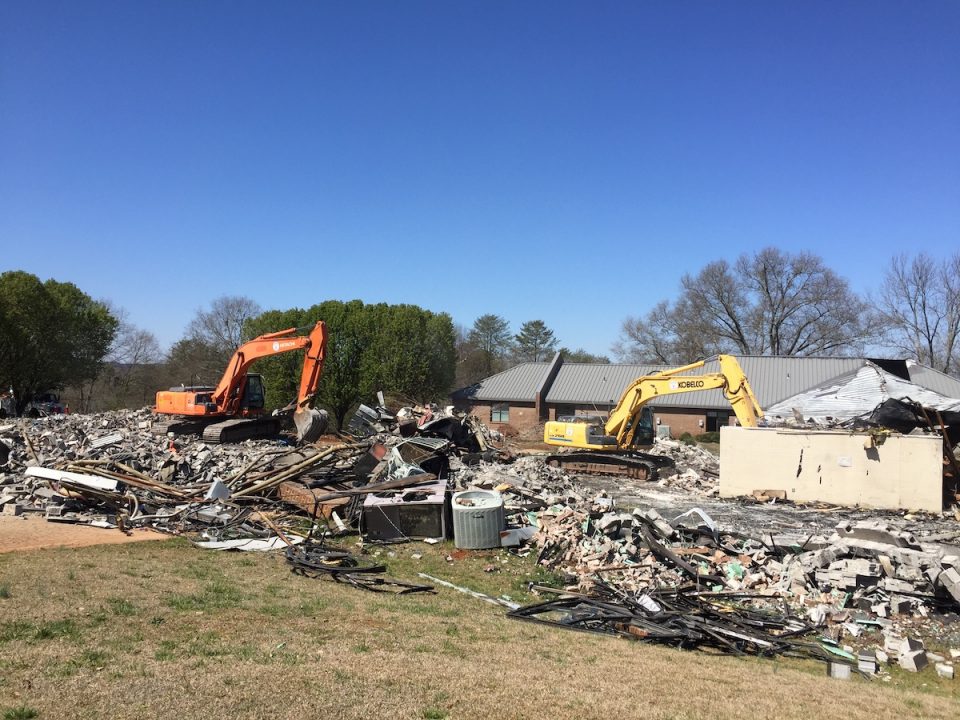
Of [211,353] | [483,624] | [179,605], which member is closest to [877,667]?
[483,624]

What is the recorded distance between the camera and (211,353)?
174 ft

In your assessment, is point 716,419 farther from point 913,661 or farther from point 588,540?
point 913,661

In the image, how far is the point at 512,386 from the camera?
43.2 m

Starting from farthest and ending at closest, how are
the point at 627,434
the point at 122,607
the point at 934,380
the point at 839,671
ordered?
1. the point at 934,380
2. the point at 627,434
3. the point at 122,607
4. the point at 839,671

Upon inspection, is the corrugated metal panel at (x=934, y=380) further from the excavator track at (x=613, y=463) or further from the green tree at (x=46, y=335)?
the green tree at (x=46, y=335)

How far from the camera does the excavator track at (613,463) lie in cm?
2188

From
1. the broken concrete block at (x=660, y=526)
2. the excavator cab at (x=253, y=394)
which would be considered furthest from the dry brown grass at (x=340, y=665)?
the excavator cab at (x=253, y=394)

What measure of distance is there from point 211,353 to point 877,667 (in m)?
52.0

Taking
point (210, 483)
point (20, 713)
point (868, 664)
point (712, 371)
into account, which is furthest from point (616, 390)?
point (20, 713)

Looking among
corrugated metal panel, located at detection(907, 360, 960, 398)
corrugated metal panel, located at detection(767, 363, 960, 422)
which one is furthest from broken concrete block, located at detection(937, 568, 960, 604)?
corrugated metal panel, located at detection(907, 360, 960, 398)

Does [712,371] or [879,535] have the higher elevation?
[712,371]

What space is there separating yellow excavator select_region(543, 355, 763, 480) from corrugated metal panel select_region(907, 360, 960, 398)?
20.5 metres

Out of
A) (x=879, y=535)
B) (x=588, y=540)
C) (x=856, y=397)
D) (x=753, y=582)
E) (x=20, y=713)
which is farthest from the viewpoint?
(x=856, y=397)

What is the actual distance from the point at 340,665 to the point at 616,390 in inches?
1445
